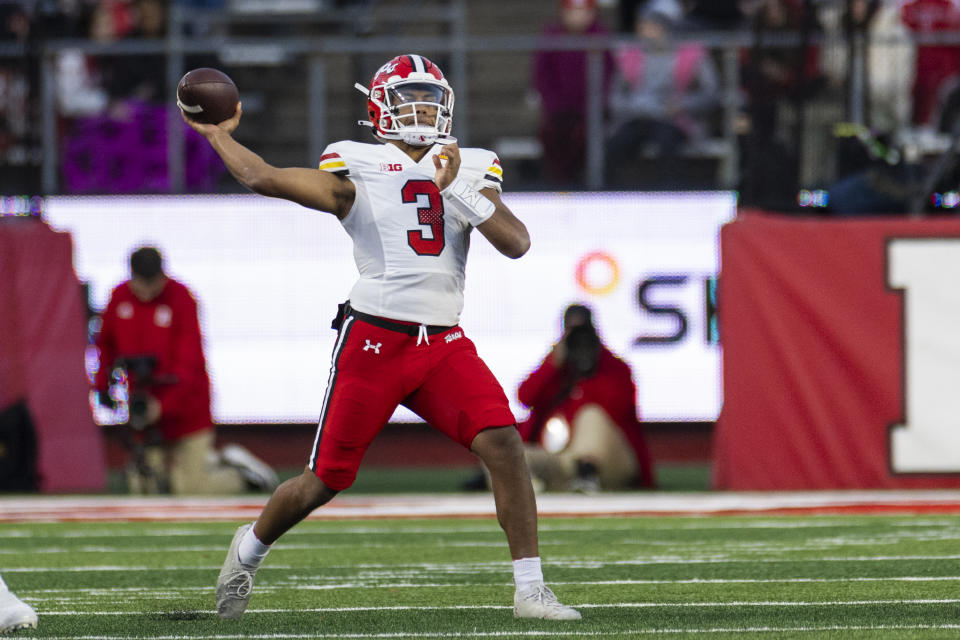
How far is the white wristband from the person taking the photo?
5195mm

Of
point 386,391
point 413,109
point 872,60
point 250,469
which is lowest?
point 250,469

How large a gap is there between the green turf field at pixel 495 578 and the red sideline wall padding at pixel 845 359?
1.62 m

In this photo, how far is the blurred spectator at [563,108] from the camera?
509 inches

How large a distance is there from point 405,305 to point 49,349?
6.71 metres

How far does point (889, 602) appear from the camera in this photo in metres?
5.55

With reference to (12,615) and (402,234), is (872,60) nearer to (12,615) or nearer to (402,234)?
(402,234)

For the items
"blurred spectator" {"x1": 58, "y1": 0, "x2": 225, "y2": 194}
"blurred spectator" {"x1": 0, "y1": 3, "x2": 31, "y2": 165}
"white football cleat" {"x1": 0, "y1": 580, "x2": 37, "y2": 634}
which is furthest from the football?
"blurred spectator" {"x1": 58, "y1": 0, "x2": 225, "y2": 194}

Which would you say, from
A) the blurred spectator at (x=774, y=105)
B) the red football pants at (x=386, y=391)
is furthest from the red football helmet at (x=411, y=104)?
the blurred spectator at (x=774, y=105)

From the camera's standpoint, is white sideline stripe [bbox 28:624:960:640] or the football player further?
the football player

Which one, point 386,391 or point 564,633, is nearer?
point 564,633

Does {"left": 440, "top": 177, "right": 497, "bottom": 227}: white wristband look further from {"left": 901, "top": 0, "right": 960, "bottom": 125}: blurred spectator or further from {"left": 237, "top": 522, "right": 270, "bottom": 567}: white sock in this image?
{"left": 901, "top": 0, "right": 960, "bottom": 125}: blurred spectator

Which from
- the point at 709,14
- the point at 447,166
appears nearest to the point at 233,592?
the point at 447,166

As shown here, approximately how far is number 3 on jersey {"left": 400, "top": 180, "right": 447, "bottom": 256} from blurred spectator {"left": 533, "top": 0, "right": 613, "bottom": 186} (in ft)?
24.5

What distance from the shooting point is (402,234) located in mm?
5512
